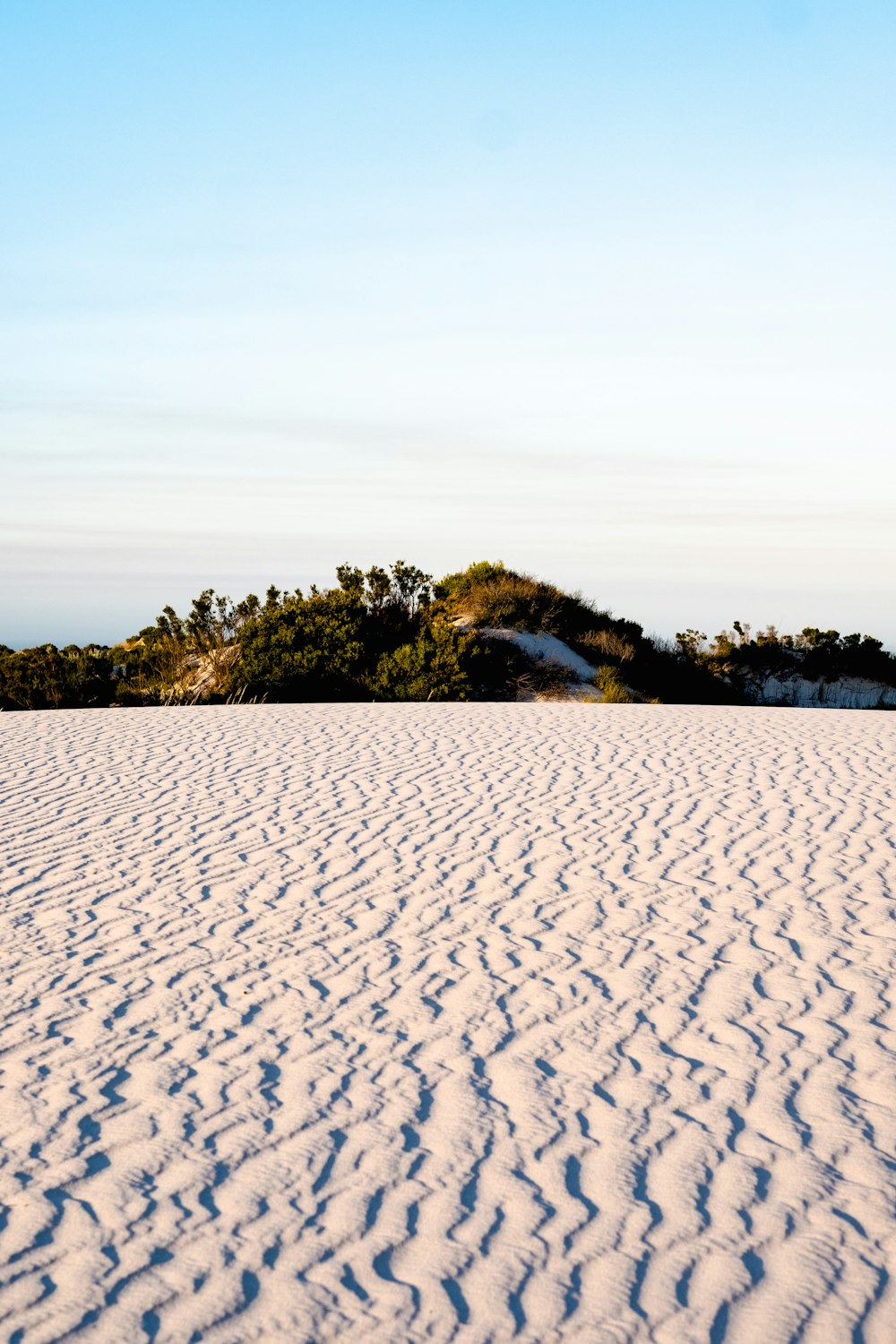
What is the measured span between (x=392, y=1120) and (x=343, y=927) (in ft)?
6.55

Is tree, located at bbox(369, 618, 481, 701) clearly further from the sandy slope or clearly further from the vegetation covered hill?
the sandy slope

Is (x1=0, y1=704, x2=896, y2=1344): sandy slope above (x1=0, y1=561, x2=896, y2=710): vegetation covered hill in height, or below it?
below

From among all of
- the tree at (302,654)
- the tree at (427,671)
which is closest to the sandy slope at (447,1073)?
the tree at (427,671)

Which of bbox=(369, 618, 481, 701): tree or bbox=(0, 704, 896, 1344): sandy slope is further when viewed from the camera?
bbox=(369, 618, 481, 701): tree

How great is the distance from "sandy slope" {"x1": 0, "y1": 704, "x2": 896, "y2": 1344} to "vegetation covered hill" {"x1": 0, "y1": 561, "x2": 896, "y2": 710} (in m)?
10.1

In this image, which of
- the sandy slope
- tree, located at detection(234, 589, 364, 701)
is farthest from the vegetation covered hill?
the sandy slope

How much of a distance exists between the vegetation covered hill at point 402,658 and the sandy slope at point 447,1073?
33.0ft

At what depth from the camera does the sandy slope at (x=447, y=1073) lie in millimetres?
2916

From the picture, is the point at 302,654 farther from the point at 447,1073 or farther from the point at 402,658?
the point at 447,1073

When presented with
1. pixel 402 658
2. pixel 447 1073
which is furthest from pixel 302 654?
pixel 447 1073

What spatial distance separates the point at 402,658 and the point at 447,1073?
48.3ft

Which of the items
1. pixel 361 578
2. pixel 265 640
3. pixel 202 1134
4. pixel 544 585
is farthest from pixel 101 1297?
pixel 544 585

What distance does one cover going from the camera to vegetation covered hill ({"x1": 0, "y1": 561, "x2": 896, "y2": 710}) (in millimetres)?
18562

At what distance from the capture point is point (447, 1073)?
4.11m
